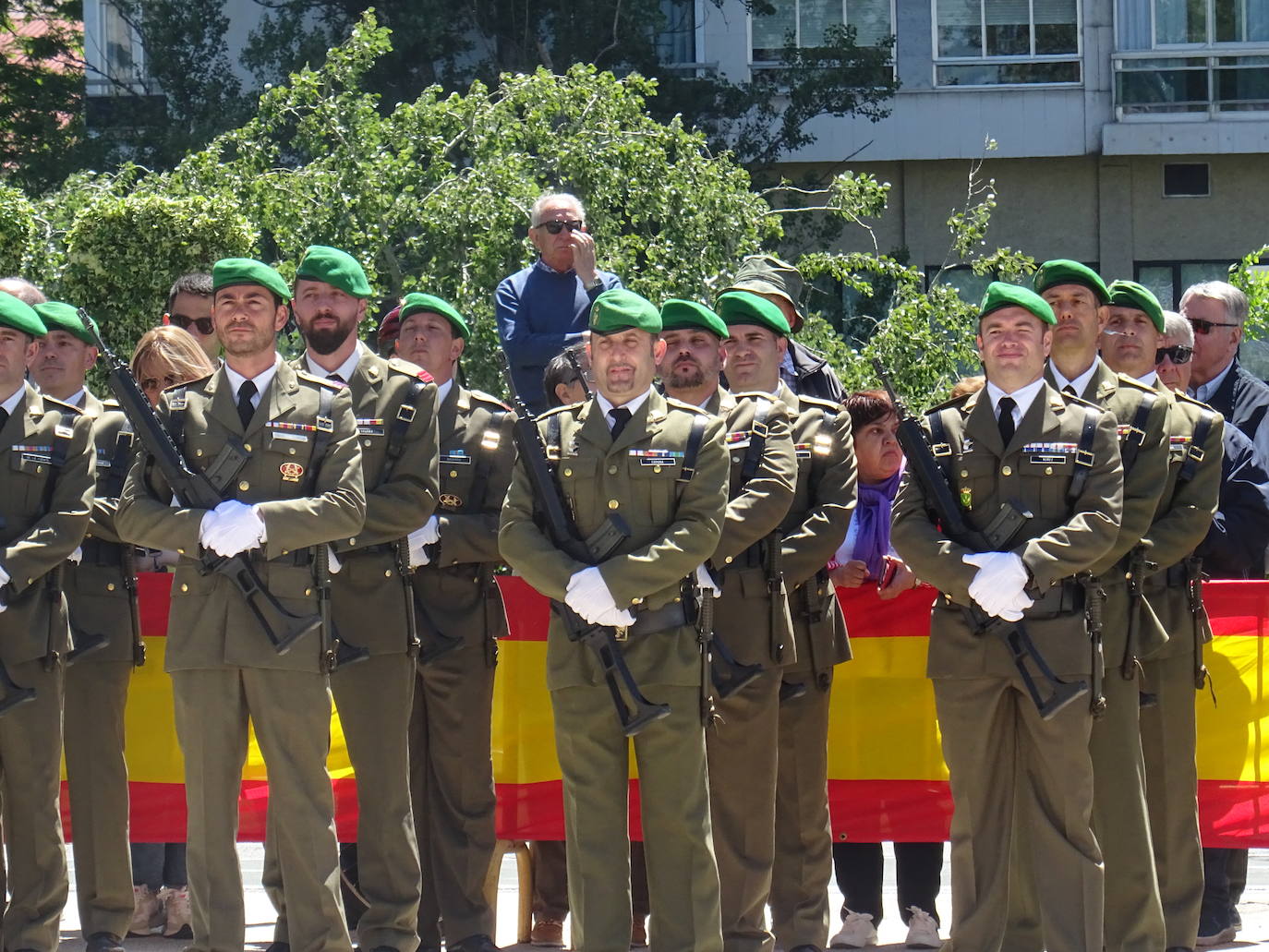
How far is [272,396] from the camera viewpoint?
6.54 m

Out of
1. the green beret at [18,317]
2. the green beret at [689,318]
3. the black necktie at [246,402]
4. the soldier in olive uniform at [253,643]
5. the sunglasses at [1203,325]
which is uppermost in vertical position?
the green beret at [18,317]

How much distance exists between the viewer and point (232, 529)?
6.20m

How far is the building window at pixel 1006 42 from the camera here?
2566cm

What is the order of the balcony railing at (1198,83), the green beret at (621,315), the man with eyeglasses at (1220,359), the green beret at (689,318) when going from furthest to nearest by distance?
the balcony railing at (1198,83) < the man with eyeglasses at (1220,359) < the green beret at (689,318) < the green beret at (621,315)

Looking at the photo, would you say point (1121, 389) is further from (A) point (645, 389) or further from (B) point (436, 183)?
(B) point (436, 183)

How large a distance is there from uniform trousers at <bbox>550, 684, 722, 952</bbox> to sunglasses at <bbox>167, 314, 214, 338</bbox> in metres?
2.64

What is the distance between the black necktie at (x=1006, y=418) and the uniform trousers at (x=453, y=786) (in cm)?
203

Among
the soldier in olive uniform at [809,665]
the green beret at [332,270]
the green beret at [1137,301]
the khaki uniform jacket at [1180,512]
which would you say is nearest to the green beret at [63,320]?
the green beret at [1137,301]

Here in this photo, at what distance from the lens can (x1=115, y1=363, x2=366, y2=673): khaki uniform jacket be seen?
248 inches

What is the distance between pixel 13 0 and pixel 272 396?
21435 millimetres

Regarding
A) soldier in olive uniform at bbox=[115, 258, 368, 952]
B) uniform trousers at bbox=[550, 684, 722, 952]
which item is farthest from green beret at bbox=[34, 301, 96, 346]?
uniform trousers at bbox=[550, 684, 722, 952]

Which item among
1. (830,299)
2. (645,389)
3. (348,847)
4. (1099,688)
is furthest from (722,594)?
(830,299)

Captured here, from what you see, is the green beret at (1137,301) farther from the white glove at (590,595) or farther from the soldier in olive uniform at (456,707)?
the white glove at (590,595)

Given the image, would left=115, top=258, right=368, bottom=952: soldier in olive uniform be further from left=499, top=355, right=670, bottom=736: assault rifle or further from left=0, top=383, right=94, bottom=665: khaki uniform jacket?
left=499, top=355, right=670, bottom=736: assault rifle
